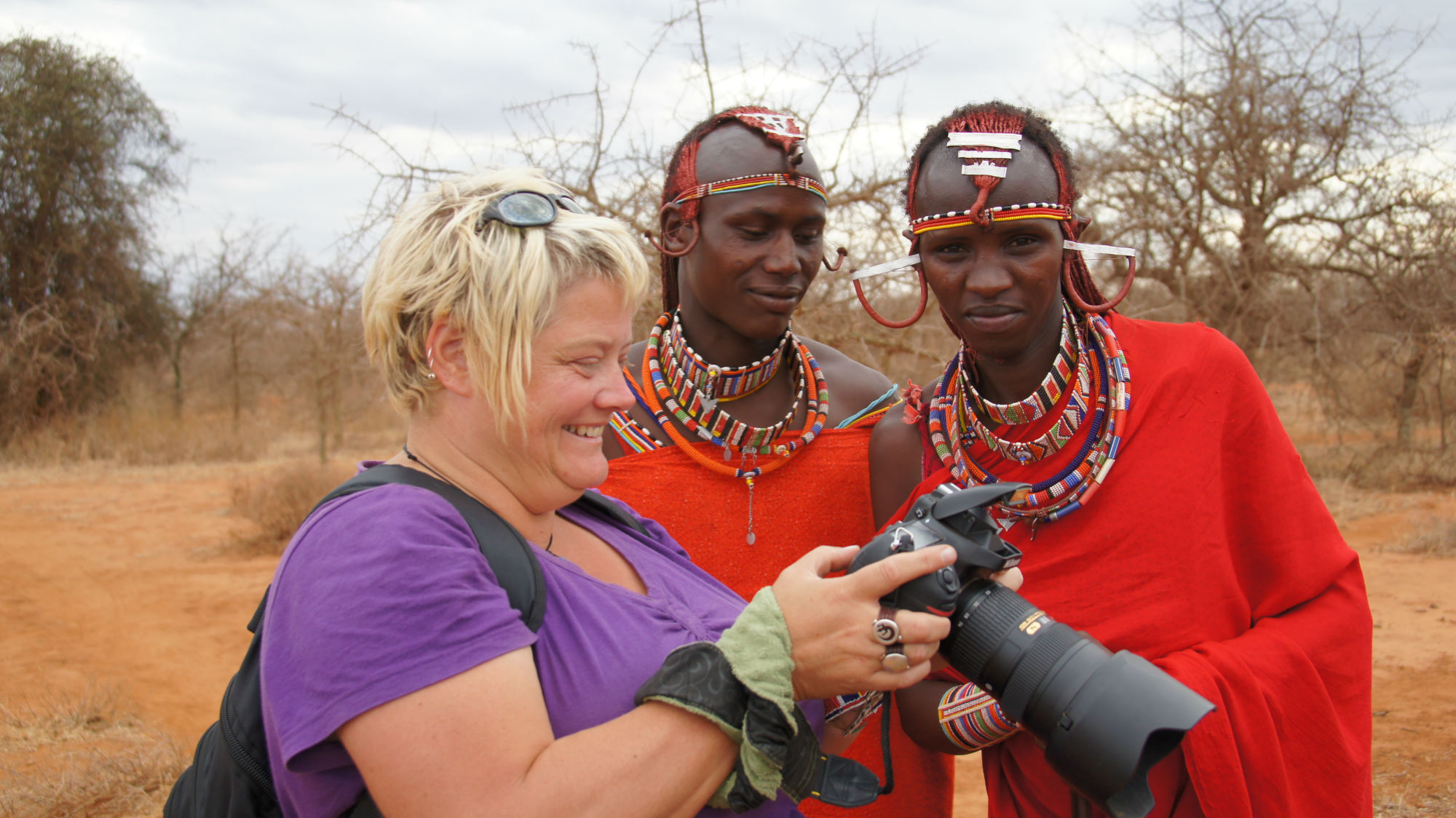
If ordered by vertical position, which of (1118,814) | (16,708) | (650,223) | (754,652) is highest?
(650,223)

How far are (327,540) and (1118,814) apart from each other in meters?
1.15

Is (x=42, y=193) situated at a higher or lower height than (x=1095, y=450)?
higher

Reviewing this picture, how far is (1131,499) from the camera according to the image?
75.7 inches

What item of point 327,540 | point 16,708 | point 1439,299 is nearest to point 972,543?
point 327,540

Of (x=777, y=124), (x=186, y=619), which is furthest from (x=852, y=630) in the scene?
(x=186, y=619)

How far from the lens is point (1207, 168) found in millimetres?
11039

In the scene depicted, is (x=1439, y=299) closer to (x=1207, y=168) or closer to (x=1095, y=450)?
(x=1207, y=168)

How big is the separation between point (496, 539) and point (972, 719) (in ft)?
3.35

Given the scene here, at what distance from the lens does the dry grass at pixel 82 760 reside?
3.95 metres

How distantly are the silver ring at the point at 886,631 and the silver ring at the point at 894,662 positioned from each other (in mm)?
14

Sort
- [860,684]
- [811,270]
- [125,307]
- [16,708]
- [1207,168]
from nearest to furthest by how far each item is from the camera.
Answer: [860,684] → [811,270] → [16,708] → [1207,168] → [125,307]

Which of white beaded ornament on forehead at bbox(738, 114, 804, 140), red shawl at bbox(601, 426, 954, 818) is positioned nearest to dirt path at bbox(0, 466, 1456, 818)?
red shawl at bbox(601, 426, 954, 818)

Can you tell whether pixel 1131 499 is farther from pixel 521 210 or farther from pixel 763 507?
pixel 521 210

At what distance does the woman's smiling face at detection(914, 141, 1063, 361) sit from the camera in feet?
6.50
